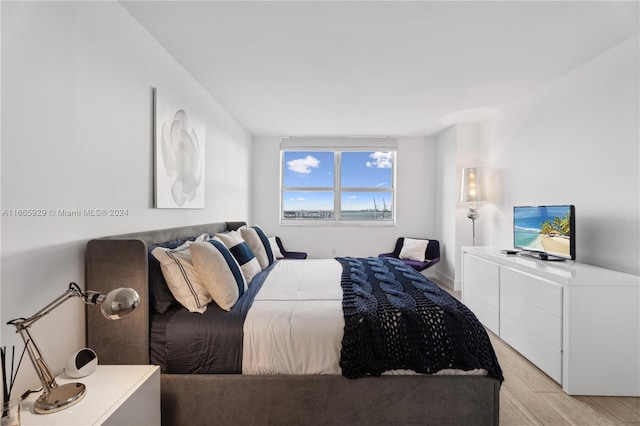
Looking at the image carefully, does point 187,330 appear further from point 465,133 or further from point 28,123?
point 465,133

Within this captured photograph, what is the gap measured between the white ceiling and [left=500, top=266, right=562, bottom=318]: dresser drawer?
179 centimetres

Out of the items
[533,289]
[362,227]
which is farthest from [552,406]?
[362,227]

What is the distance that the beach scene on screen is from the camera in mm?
2584

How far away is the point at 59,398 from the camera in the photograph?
116cm

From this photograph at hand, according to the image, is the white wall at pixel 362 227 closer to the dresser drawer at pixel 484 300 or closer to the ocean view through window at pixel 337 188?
the ocean view through window at pixel 337 188

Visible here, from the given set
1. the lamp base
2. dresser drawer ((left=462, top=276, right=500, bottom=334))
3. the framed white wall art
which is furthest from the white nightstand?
dresser drawer ((left=462, top=276, right=500, bottom=334))

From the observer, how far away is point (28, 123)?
1303 millimetres

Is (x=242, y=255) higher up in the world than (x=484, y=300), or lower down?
higher up

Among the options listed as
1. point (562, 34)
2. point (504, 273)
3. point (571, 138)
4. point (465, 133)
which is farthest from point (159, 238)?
point (465, 133)

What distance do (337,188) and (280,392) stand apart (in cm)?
411

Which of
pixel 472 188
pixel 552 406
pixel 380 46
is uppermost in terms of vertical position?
pixel 380 46

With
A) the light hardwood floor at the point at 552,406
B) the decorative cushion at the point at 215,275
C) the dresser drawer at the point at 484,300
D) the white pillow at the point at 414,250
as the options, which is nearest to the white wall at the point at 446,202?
the white pillow at the point at 414,250

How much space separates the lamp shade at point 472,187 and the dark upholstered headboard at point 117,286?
12.9 feet

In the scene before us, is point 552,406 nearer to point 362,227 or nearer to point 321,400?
point 321,400
